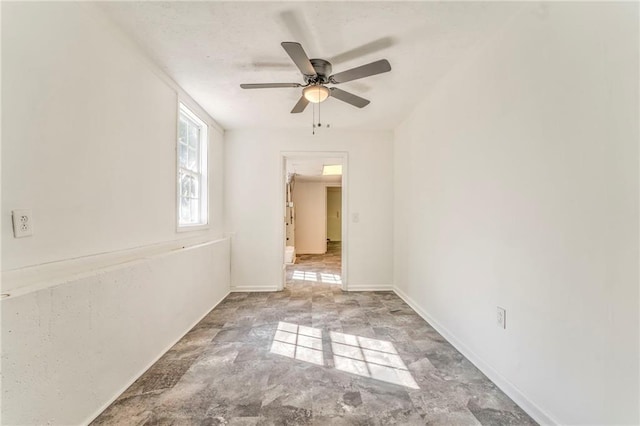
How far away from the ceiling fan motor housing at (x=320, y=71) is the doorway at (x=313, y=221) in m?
1.84

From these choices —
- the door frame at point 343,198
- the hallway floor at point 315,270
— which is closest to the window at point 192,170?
the door frame at point 343,198

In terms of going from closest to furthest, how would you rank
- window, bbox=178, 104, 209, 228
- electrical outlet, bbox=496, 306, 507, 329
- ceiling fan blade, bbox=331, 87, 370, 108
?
electrical outlet, bbox=496, 306, 507, 329, ceiling fan blade, bbox=331, 87, 370, 108, window, bbox=178, 104, 209, 228

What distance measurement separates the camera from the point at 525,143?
1607 millimetres

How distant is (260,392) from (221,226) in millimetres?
2646

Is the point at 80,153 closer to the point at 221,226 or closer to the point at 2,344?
the point at 2,344

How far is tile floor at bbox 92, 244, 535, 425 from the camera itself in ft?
5.05

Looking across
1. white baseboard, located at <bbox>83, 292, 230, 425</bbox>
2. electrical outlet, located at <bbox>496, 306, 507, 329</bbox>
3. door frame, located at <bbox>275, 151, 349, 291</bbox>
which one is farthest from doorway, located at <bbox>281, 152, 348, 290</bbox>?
electrical outlet, located at <bbox>496, 306, 507, 329</bbox>

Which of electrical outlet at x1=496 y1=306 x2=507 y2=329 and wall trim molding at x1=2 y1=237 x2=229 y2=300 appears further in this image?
electrical outlet at x1=496 y1=306 x2=507 y2=329

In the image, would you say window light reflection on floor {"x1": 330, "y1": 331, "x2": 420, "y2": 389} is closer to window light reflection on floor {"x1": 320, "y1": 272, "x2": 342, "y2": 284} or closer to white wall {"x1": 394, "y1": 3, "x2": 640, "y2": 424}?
white wall {"x1": 394, "y1": 3, "x2": 640, "y2": 424}

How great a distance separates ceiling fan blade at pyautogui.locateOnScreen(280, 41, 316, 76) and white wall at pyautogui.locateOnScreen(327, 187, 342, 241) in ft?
27.6

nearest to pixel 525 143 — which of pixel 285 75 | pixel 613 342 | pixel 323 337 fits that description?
pixel 613 342

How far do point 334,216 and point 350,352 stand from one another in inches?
330

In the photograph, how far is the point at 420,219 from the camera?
3.17 meters

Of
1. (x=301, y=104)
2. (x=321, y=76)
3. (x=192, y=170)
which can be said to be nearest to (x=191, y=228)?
(x=192, y=170)
